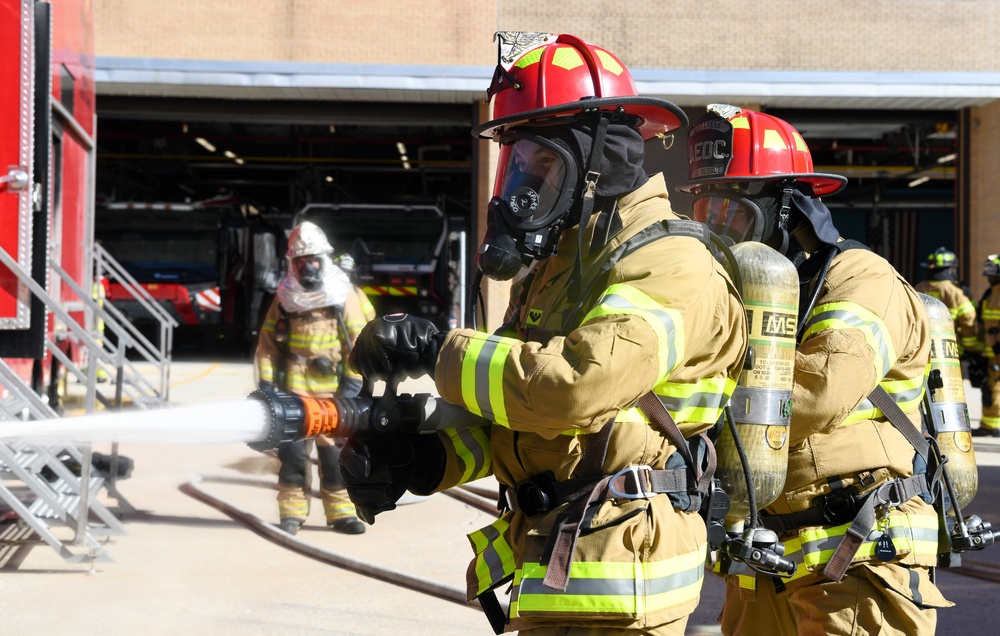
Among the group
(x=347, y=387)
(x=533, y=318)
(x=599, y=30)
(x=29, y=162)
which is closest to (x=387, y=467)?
(x=533, y=318)

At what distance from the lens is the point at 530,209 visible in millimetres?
2166

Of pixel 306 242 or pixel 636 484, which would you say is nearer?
pixel 636 484

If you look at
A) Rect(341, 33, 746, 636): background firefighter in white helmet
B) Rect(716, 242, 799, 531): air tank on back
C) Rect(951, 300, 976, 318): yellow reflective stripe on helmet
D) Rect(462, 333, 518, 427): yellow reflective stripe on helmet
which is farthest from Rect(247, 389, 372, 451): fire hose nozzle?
Rect(951, 300, 976, 318): yellow reflective stripe on helmet

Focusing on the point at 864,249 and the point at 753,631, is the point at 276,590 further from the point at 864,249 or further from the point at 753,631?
the point at 864,249

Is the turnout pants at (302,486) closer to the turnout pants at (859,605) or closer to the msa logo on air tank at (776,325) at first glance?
the turnout pants at (859,605)

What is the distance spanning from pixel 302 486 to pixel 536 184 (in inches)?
177

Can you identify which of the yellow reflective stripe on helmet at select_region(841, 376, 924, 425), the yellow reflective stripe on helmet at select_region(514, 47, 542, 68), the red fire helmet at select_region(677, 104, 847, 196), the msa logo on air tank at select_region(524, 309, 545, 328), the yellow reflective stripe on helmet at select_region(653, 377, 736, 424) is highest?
the yellow reflective stripe on helmet at select_region(514, 47, 542, 68)

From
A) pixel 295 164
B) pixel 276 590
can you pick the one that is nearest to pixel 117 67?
pixel 295 164

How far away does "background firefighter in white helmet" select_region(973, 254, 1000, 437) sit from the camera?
10.4m

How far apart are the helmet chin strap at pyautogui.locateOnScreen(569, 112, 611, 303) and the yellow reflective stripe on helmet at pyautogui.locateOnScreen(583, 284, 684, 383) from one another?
0.23 meters

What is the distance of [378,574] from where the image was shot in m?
5.24

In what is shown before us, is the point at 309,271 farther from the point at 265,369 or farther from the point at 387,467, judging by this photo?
the point at 387,467

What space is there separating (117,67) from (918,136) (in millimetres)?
14744

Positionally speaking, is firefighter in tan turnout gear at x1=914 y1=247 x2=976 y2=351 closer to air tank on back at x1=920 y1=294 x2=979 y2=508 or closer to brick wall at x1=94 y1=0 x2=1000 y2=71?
brick wall at x1=94 y1=0 x2=1000 y2=71
